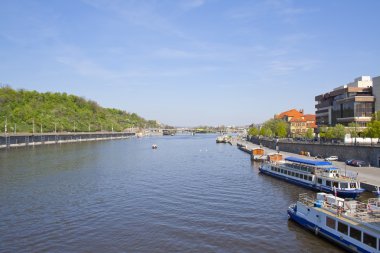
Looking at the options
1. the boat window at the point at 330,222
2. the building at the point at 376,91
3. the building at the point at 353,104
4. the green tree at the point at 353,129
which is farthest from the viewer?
the building at the point at 353,104

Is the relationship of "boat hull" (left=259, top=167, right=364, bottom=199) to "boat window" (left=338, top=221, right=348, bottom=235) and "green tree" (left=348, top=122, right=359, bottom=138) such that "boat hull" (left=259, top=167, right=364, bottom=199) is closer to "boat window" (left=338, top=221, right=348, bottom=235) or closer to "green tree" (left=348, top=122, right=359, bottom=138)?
"boat window" (left=338, top=221, right=348, bottom=235)

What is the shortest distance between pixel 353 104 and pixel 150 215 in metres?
75.2

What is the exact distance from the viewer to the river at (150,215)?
27844 millimetres

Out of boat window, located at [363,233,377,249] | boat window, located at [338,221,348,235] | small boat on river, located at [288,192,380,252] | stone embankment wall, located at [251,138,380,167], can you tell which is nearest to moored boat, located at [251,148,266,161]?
stone embankment wall, located at [251,138,380,167]

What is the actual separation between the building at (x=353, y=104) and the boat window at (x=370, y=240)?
7470cm

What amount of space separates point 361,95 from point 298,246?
7825 cm

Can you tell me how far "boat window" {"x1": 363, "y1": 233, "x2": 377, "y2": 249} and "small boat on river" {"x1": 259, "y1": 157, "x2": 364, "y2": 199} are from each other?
46.8ft

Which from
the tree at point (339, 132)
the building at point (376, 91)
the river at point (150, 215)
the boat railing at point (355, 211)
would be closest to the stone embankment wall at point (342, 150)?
the tree at point (339, 132)

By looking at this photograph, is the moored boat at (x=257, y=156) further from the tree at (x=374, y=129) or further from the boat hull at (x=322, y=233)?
the boat hull at (x=322, y=233)

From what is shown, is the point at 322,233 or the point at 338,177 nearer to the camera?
the point at 322,233

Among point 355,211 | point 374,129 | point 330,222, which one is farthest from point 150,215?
point 374,129

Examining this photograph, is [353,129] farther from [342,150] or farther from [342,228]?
[342,228]

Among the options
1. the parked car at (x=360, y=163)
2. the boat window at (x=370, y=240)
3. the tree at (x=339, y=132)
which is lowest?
the boat window at (x=370, y=240)

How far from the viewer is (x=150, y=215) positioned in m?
35.5
